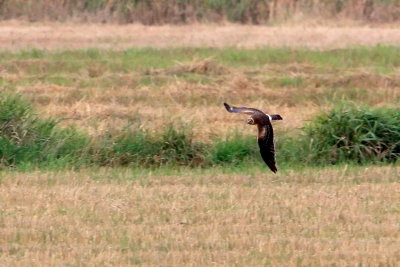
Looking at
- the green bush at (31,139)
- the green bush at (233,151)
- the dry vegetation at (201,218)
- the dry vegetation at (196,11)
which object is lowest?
the dry vegetation at (196,11)

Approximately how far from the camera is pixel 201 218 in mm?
8000

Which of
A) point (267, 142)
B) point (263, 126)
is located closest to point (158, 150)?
point (267, 142)

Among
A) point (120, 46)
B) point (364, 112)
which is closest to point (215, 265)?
point (364, 112)

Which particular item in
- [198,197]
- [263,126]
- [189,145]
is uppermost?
[263,126]

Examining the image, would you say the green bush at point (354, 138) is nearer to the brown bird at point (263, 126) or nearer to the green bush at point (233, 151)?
the green bush at point (233, 151)

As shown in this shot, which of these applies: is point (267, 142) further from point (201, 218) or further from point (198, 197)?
point (201, 218)

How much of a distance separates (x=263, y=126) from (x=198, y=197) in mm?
867

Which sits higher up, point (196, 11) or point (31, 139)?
point (31, 139)

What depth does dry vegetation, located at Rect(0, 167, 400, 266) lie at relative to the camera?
682 centimetres

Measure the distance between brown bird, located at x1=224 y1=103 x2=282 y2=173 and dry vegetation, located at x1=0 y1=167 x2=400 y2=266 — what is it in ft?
1.26

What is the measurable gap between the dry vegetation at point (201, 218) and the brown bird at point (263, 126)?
15.1 inches

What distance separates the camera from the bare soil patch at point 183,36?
76.0 ft

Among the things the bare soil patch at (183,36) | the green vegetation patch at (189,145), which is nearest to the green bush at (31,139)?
the green vegetation patch at (189,145)

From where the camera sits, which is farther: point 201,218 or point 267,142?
point 267,142
